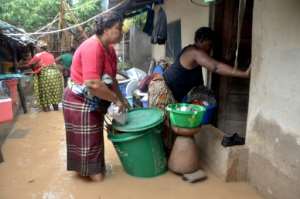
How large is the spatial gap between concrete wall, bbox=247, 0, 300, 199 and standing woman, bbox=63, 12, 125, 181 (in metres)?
1.43

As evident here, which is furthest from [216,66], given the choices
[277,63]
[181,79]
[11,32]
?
[11,32]

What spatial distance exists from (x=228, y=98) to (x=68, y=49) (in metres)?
9.09

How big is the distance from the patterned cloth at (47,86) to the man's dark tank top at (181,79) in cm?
423

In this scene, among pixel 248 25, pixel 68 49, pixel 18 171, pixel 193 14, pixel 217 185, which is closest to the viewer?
pixel 217 185

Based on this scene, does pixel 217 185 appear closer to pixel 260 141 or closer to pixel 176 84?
pixel 260 141

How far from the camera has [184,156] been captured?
12.1ft

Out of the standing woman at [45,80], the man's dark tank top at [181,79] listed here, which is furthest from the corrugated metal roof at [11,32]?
the man's dark tank top at [181,79]

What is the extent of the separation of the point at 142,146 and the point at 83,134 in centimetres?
65

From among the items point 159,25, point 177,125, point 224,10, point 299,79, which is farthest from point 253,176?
point 159,25

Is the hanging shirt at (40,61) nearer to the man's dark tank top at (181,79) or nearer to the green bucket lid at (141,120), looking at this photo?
the man's dark tank top at (181,79)

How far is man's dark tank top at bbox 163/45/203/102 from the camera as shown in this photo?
4.26m

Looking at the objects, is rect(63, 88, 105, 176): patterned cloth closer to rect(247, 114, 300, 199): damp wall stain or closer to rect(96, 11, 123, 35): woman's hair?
rect(96, 11, 123, 35): woman's hair

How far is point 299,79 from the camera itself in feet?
8.67

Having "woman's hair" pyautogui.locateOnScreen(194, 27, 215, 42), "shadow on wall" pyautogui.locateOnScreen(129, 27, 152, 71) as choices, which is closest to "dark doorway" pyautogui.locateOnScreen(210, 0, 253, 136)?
"woman's hair" pyautogui.locateOnScreen(194, 27, 215, 42)
